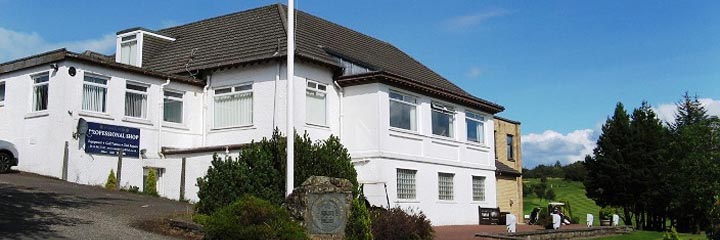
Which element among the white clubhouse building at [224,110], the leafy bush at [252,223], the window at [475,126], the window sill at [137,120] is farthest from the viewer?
the window at [475,126]

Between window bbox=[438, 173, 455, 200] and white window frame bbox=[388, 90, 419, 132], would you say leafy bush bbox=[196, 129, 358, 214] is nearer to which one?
white window frame bbox=[388, 90, 419, 132]

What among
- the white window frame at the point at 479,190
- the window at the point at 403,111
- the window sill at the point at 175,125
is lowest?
the white window frame at the point at 479,190

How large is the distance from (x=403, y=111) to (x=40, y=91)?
12049 mm

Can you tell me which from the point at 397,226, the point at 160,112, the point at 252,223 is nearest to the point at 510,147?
the point at 160,112

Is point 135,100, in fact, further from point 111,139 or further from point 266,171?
point 266,171

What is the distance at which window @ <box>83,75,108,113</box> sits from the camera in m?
24.1

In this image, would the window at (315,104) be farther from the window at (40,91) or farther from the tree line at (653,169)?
the tree line at (653,169)

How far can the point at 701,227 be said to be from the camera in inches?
1545

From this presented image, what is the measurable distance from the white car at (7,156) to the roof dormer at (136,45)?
6.17 meters

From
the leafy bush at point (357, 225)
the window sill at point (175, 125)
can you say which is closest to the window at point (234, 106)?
the window sill at point (175, 125)

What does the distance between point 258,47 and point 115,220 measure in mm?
11187

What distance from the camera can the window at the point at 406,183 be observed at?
85.4 feet

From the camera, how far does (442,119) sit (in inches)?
1147

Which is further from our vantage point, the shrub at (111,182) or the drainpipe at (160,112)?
the drainpipe at (160,112)
